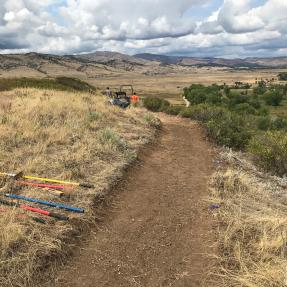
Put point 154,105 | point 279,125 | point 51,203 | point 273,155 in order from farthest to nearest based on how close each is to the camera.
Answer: point 279,125 < point 154,105 < point 273,155 < point 51,203

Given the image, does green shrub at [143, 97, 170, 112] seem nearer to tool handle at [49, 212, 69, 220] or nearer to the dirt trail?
the dirt trail

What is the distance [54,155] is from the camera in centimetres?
869

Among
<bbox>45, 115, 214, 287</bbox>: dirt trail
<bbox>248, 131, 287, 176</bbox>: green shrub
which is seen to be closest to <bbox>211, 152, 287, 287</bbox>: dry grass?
<bbox>45, 115, 214, 287</bbox>: dirt trail

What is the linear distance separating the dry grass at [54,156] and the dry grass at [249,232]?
2.14 m

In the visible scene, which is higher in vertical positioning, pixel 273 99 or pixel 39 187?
pixel 39 187

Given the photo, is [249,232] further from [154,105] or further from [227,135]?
[154,105]

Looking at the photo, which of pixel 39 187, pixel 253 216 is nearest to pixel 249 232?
pixel 253 216

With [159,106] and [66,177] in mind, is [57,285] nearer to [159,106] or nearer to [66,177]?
[66,177]

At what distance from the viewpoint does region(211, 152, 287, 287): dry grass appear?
14.4ft

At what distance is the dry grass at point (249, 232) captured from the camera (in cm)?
439

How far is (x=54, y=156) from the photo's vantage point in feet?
28.2

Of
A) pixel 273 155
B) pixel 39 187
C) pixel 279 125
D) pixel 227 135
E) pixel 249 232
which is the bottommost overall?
pixel 279 125

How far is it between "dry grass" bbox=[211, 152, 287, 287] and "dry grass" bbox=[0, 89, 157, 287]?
2.14m

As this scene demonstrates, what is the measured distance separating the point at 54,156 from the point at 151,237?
3936 mm
